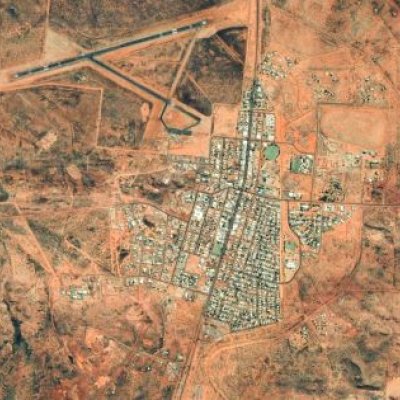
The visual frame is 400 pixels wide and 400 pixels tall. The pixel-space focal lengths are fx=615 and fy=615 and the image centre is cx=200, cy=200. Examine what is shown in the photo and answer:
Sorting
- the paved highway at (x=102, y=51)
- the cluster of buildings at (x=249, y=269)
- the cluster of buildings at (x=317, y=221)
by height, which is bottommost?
the cluster of buildings at (x=249, y=269)

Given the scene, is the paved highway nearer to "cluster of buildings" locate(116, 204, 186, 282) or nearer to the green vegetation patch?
the green vegetation patch

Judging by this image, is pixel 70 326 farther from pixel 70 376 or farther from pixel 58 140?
pixel 58 140

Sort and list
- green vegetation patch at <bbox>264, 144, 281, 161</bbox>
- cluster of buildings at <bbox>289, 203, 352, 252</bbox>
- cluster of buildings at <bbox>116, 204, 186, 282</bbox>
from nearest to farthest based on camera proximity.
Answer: cluster of buildings at <bbox>289, 203, 352, 252</bbox>, green vegetation patch at <bbox>264, 144, 281, 161</bbox>, cluster of buildings at <bbox>116, 204, 186, 282</bbox>

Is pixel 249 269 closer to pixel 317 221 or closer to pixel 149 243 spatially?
pixel 317 221

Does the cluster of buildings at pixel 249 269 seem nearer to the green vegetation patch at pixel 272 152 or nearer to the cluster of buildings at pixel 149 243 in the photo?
the green vegetation patch at pixel 272 152

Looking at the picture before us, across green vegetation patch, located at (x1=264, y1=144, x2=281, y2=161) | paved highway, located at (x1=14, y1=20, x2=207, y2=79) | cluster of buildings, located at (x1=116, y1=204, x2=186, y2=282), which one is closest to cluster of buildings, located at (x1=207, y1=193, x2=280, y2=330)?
green vegetation patch, located at (x1=264, y1=144, x2=281, y2=161)

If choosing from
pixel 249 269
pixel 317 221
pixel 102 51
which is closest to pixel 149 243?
pixel 249 269

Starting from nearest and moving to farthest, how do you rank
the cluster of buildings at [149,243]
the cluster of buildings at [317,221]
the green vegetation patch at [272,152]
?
1. the cluster of buildings at [317,221]
2. the green vegetation patch at [272,152]
3. the cluster of buildings at [149,243]

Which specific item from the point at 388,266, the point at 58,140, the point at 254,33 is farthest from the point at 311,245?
the point at 58,140

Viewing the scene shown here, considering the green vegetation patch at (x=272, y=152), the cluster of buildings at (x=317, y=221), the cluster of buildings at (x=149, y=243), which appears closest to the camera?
the cluster of buildings at (x=317, y=221)

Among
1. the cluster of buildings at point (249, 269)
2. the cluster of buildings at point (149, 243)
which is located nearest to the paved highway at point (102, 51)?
the cluster of buildings at point (149, 243)

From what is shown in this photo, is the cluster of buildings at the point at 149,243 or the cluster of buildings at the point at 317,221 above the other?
the cluster of buildings at the point at 317,221

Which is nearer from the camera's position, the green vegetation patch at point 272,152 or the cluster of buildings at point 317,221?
the cluster of buildings at point 317,221
